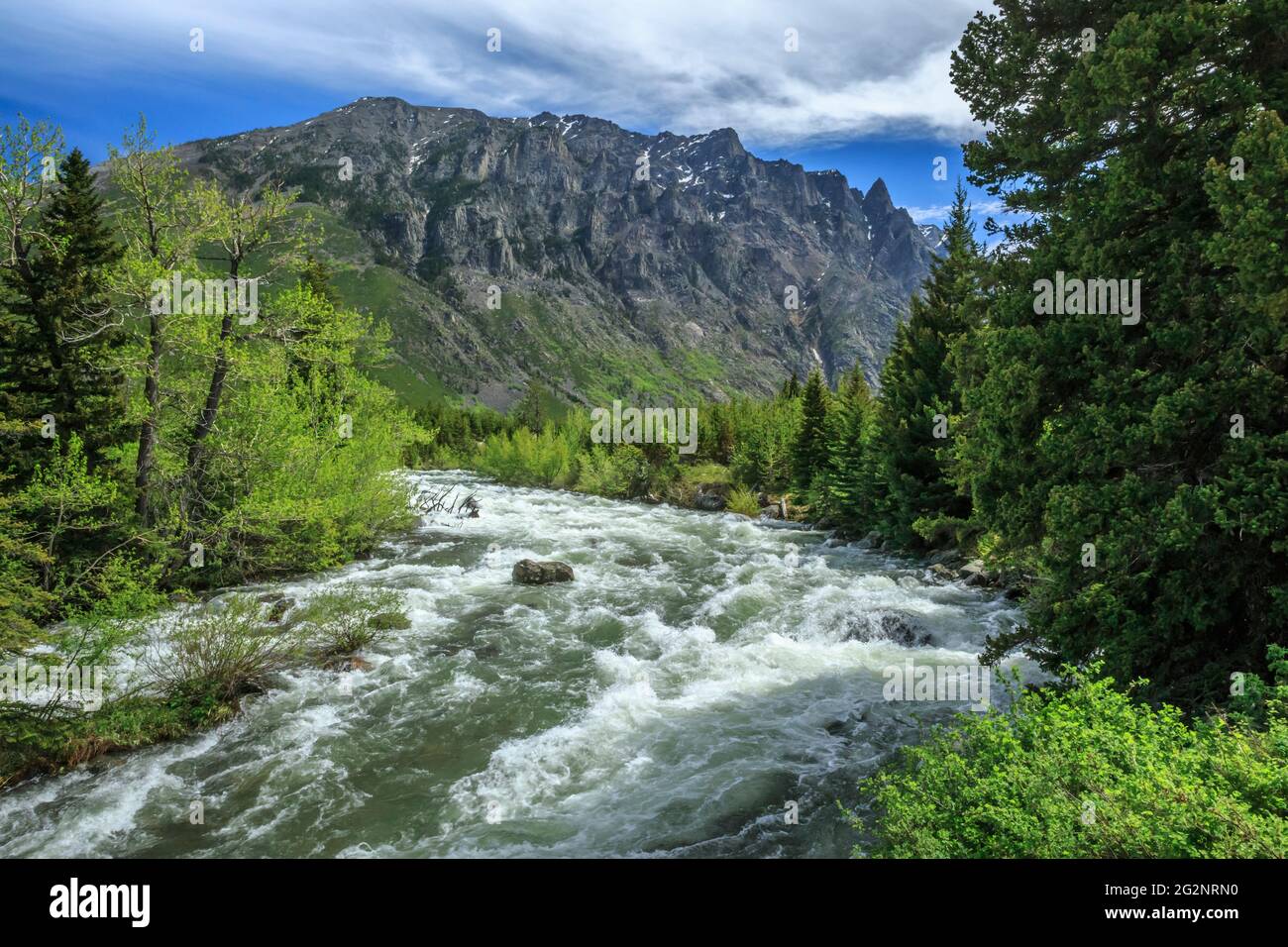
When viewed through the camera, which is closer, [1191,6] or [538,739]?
[1191,6]

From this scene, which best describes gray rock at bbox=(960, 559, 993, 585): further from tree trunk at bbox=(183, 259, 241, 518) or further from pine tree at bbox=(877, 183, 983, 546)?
tree trunk at bbox=(183, 259, 241, 518)

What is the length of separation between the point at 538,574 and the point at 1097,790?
20.9m

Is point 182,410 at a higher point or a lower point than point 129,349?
lower

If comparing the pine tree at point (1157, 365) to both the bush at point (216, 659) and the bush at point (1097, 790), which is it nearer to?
the bush at point (1097, 790)

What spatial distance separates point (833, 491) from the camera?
36.3 meters

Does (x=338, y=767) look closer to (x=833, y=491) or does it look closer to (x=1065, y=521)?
(x=1065, y=521)

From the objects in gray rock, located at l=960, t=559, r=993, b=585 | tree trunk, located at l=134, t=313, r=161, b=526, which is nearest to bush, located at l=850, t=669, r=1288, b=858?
gray rock, located at l=960, t=559, r=993, b=585

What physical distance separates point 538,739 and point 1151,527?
11089 mm

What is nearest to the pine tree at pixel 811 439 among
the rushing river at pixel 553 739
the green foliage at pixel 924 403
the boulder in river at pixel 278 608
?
the green foliage at pixel 924 403

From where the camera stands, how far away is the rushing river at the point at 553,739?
372 inches

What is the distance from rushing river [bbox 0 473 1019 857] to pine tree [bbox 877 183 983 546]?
654 centimetres

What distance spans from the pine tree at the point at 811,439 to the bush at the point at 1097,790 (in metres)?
37.8
